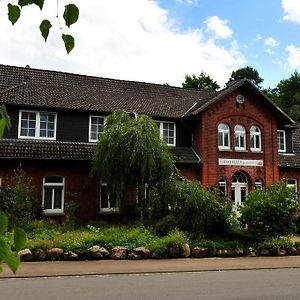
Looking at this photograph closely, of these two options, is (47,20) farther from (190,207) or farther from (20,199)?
(20,199)

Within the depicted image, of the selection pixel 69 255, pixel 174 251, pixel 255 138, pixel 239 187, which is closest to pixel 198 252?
pixel 174 251

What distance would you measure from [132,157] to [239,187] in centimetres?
926

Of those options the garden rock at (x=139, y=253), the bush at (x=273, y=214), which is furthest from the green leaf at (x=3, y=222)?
the bush at (x=273, y=214)

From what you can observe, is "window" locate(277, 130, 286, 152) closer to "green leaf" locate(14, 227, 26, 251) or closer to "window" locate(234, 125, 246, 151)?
"window" locate(234, 125, 246, 151)

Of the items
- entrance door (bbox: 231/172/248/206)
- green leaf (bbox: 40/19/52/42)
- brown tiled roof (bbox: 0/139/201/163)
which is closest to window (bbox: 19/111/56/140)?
brown tiled roof (bbox: 0/139/201/163)

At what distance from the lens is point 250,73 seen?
225ft

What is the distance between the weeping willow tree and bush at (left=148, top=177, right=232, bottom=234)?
1.14 m

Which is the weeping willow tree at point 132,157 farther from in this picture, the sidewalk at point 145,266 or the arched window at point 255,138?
the arched window at point 255,138

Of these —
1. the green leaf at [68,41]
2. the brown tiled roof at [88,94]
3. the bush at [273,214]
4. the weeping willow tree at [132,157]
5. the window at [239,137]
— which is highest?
the brown tiled roof at [88,94]

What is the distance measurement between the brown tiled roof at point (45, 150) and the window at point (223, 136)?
3535mm

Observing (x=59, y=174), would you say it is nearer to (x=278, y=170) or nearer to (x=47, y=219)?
(x=47, y=219)

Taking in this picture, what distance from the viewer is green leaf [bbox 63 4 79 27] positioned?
1.44 metres

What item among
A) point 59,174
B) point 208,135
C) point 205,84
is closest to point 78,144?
point 59,174

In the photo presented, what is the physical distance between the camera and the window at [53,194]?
20.6 meters
